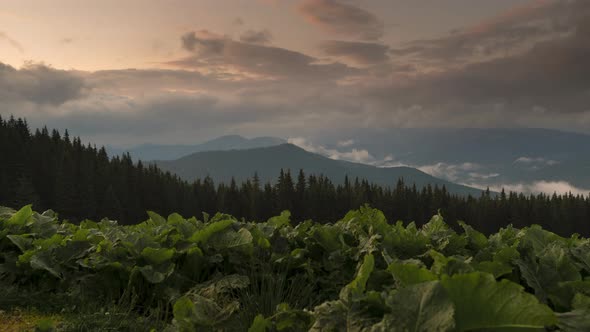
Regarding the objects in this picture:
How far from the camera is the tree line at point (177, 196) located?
12162 cm

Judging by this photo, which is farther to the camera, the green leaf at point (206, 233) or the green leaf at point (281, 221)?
the green leaf at point (281, 221)

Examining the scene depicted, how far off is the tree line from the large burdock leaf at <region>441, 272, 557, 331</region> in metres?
124

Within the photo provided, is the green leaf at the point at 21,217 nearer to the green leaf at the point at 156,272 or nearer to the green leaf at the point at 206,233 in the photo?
the green leaf at the point at 156,272

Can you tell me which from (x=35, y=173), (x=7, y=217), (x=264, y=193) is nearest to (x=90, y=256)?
(x=7, y=217)

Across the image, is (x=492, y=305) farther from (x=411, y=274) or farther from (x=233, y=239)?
(x=233, y=239)

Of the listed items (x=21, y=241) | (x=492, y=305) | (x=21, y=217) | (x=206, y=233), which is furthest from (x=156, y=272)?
(x=492, y=305)

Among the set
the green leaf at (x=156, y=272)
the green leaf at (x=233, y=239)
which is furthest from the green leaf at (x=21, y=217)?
the green leaf at (x=233, y=239)

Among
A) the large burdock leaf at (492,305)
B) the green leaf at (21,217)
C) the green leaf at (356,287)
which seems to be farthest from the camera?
the green leaf at (21,217)

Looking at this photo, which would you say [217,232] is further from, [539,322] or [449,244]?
[539,322]

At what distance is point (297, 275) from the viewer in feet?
18.7

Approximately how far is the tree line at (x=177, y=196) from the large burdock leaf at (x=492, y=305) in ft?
408

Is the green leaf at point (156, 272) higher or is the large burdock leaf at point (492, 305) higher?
the large burdock leaf at point (492, 305)

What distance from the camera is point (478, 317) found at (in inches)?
103

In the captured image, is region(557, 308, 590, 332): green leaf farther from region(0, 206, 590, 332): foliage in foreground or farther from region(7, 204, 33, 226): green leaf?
region(7, 204, 33, 226): green leaf
